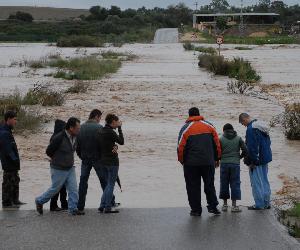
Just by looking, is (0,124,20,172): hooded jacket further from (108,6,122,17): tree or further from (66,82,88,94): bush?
(108,6,122,17): tree

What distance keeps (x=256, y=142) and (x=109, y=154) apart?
2152mm

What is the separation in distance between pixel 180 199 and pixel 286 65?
44.0 meters

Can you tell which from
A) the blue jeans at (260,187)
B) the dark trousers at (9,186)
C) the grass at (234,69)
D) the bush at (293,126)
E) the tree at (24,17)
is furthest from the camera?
the tree at (24,17)

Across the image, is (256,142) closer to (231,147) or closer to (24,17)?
(231,147)

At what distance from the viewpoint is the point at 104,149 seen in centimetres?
1045

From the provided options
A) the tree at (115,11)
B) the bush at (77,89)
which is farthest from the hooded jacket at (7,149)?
the tree at (115,11)

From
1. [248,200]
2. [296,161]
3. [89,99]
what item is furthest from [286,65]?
[248,200]

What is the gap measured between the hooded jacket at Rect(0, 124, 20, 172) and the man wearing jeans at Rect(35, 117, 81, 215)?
64cm

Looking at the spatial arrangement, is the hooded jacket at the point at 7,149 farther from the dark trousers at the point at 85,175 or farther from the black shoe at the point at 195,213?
the black shoe at the point at 195,213

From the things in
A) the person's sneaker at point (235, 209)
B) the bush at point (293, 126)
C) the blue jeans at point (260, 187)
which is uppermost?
the blue jeans at point (260, 187)

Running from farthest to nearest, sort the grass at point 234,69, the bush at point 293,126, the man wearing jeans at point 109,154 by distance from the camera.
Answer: the grass at point 234,69, the bush at point 293,126, the man wearing jeans at point 109,154

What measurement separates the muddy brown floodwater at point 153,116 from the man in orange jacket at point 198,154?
56.2 inches

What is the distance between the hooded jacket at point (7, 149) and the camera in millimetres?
10652

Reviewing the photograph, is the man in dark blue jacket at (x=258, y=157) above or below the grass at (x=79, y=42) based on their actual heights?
above
